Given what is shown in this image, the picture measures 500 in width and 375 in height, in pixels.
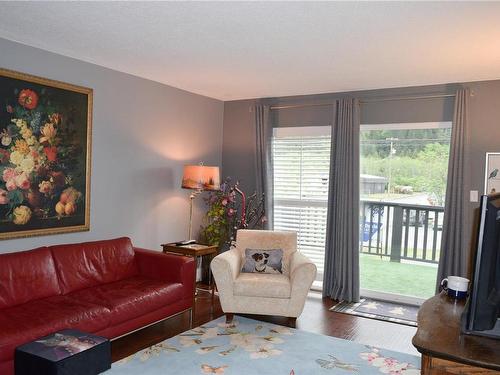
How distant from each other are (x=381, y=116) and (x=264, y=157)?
155 cm

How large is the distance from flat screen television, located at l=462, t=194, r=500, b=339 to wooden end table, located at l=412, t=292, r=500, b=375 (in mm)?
73

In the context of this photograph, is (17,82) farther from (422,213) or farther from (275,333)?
(422,213)

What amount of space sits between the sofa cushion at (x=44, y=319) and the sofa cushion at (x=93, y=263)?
0.89 ft

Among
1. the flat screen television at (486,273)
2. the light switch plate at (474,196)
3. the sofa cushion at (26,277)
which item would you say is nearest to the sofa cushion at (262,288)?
the sofa cushion at (26,277)

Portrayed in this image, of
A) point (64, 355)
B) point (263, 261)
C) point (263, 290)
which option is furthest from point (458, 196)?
point (64, 355)

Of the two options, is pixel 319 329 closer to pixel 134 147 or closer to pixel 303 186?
pixel 303 186

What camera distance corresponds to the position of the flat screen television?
143cm

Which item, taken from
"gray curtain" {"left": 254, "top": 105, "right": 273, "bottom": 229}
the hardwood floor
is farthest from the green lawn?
"gray curtain" {"left": 254, "top": 105, "right": 273, "bottom": 229}

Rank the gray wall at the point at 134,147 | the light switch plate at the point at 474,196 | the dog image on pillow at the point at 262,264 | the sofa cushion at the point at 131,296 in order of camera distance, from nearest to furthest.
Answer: the sofa cushion at the point at 131,296 < the gray wall at the point at 134,147 < the dog image on pillow at the point at 262,264 < the light switch plate at the point at 474,196

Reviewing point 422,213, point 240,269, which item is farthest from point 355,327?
point 422,213

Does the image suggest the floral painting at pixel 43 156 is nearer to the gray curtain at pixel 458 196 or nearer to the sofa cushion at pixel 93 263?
the sofa cushion at pixel 93 263

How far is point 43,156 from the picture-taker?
3.77 meters

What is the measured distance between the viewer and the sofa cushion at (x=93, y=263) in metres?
3.63

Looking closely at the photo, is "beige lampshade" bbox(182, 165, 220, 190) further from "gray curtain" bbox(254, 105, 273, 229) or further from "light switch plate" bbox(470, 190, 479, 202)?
"light switch plate" bbox(470, 190, 479, 202)
